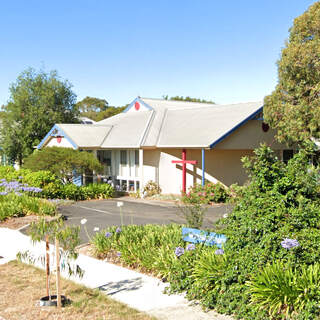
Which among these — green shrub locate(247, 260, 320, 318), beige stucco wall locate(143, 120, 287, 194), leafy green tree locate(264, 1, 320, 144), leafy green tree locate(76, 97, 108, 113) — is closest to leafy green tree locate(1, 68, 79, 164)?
beige stucco wall locate(143, 120, 287, 194)

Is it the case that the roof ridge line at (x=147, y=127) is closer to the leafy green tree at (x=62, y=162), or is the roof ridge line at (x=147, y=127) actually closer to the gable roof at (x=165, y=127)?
the gable roof at (x=165, y=127)

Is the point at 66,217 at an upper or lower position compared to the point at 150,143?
lower

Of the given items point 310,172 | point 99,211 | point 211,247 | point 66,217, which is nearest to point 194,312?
point 211,247

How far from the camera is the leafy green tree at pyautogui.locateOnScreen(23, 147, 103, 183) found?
808 inches

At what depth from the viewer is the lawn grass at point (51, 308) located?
19.2ft

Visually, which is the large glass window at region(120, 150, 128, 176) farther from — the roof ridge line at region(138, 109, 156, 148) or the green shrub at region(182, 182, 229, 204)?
the green shrub at region(182, 182, 229, 204)

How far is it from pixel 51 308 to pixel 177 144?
14.8 metres

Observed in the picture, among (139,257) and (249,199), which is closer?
(249,199)

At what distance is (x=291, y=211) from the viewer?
6.26m

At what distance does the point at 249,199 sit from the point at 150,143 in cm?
1503

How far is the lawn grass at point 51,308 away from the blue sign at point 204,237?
6.57 feet

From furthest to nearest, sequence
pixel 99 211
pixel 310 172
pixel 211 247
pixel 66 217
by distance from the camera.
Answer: pixel 99 211
pixel 66 217
pixel 211 247
pixel 310 172

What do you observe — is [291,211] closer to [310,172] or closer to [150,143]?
[310,172]

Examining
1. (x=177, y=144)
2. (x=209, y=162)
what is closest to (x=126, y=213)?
(x=177, y=144)
